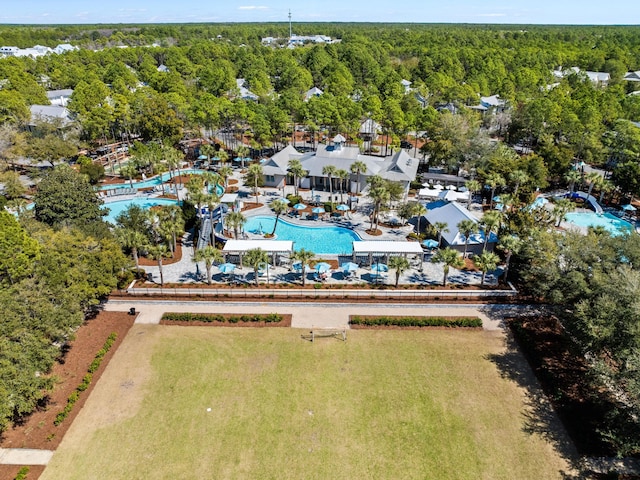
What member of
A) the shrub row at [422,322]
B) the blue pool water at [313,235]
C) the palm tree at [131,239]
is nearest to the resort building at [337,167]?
the blue pool water at [313,235]

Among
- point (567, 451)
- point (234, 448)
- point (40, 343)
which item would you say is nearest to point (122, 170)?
point (40, 343)

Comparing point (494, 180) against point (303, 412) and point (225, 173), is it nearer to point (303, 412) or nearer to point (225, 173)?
point (225, 173)

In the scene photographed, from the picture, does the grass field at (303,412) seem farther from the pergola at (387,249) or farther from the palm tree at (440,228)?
the palm tree at (440,228)

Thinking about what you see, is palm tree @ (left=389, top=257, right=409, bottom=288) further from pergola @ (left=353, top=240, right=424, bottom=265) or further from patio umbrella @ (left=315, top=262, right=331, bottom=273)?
patio umbrella @ (left=315, top=262, right=331, bottom=273)

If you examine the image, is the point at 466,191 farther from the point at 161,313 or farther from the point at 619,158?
the point at 161,313

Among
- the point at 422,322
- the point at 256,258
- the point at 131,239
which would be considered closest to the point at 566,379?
the point at 422,322

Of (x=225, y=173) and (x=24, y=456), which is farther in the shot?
(x=225, y=173)
